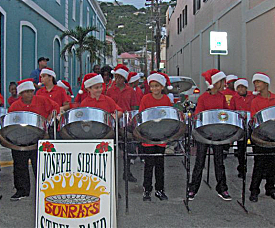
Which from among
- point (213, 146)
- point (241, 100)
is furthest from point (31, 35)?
point (213, 146)

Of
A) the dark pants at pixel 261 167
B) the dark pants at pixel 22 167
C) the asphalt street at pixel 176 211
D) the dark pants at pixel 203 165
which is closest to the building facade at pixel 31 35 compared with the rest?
the asphalt street at pixel 176 211

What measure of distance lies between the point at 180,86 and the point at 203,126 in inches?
179

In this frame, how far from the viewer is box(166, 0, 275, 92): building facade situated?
21.8 feet

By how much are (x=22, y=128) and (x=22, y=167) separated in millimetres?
627

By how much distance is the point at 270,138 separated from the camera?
251 centimetres

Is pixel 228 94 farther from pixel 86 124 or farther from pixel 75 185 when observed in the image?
pixel 75 185

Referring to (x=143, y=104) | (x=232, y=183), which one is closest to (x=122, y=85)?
(x=143, y=104)

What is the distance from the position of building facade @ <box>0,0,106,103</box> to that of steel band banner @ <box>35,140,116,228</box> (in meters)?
5.38

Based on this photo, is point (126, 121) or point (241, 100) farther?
point (241, 100)

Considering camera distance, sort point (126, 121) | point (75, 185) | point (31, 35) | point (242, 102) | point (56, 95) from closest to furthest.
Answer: point (75, 185) → point (126, 121) → point (56, 95) → point (242, 102) → point (31, 35)

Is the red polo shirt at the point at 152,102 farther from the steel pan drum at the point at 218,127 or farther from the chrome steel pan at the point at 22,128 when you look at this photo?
the chrome steel pan at the point at 22,128

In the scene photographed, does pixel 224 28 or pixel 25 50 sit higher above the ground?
pixel 224 28

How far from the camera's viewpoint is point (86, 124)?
2324mm

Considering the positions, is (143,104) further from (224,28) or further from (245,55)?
(224,28)
